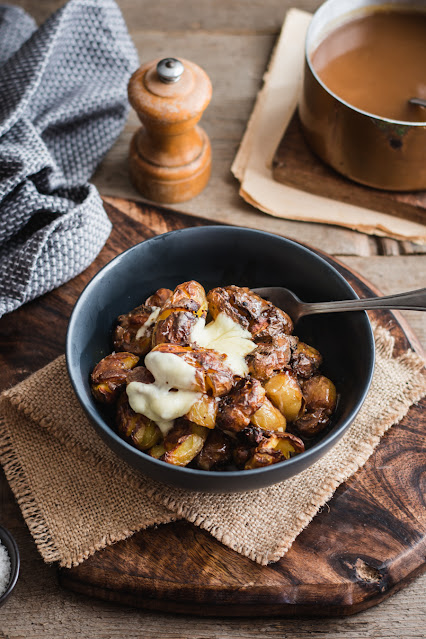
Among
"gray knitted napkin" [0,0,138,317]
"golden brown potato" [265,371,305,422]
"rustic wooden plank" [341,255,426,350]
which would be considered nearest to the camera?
"golden brown potato" [265,371,305,422]

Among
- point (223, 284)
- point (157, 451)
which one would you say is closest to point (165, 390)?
point (157, 451)

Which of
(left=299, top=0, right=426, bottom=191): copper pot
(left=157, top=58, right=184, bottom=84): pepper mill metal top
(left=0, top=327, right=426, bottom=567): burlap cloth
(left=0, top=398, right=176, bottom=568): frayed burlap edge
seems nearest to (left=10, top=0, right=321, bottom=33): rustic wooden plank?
(left=299, top=0, right=426, bottom=191): copper pot

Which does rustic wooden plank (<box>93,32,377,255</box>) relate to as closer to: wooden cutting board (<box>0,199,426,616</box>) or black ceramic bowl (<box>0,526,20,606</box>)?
wooden cutting board (<box>0,199,426,616</box>)

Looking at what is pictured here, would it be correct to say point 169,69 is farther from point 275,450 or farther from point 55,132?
point 275,450

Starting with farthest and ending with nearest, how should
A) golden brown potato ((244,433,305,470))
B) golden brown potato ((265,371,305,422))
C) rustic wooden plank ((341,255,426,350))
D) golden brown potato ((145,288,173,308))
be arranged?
rustic wooden plank ((341,255,426,350)), golden brown potato ((145,288,173,308)), golden brown potato ((265,371,305,422)), golden brown potato ((244,433,305,470))

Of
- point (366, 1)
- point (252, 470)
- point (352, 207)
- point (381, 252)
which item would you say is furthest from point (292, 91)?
point (252, 470)

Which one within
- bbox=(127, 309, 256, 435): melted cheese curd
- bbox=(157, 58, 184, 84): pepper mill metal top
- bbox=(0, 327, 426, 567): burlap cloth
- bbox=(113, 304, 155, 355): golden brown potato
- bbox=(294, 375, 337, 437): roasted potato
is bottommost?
bbox=(0, 327, 426, 567): burlap cloth

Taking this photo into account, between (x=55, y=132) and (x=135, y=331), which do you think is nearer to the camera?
(x=135, y=331)

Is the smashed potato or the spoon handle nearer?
the smashed potato
